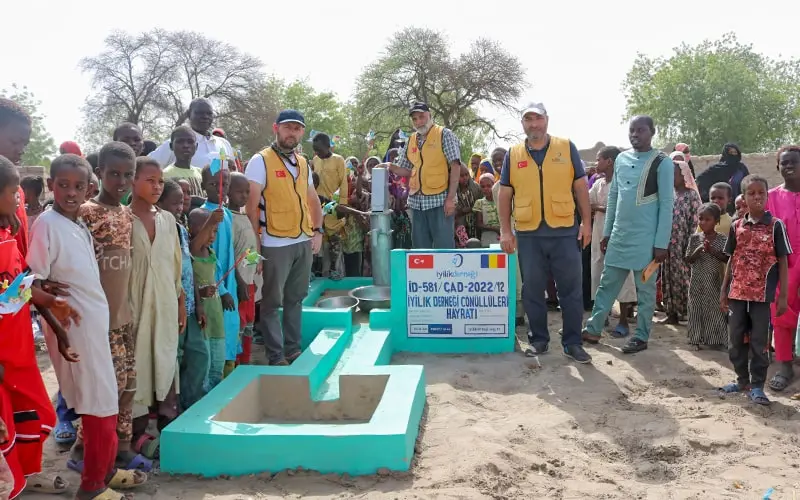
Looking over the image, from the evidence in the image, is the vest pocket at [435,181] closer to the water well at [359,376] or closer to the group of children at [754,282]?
the water well at [359,376]

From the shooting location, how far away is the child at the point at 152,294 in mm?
3484

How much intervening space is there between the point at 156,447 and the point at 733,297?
3.91 meters

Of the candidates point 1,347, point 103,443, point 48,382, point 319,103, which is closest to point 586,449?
point 103,443

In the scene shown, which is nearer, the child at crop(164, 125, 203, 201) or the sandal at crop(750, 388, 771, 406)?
the sandal at crop(750, 388, 771, 406)

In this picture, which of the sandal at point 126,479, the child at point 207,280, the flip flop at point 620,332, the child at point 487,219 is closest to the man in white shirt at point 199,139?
the child at point 207,280

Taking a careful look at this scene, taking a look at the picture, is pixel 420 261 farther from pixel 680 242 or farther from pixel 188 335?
pixel 680 242

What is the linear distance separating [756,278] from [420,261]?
269 cm

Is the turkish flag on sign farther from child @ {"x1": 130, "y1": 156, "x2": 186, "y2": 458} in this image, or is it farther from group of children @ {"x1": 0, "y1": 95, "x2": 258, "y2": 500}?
child @ {"x1": 130, "y1": 156, "x2": 186, "y2": 458}

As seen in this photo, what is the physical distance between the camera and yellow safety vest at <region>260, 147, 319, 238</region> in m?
5.11

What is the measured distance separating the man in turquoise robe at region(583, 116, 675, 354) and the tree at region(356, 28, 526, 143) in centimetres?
2561

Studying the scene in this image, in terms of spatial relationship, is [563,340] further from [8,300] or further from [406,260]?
[8,300]

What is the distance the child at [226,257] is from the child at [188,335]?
0.32 meters

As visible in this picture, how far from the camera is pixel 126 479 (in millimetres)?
3158

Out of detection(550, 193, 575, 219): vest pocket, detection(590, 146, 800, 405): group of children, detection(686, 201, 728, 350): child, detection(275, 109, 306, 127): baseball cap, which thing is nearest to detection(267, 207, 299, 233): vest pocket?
detection(275, 109, 306, 127): baseball cap
